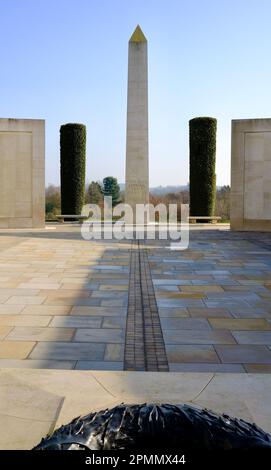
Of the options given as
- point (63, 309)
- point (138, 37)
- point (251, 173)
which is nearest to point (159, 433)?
point (63, 309)

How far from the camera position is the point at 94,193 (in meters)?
38.3

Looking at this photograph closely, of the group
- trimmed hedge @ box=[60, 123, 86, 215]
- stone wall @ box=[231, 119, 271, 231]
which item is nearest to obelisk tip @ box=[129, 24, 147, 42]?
trimmed hedge @ box=[60, 123, 86, 215]

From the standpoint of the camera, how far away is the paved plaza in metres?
3.73

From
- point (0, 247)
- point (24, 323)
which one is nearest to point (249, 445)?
point (24, 323)

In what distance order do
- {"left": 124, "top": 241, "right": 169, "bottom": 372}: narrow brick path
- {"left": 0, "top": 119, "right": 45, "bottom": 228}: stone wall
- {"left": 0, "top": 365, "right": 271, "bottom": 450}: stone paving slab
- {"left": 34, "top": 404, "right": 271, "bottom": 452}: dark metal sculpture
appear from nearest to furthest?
{"left": 34, "top": 404, "right": 271, "bottom": 452}: dark metal sculpture, {"left": 0, "top": 365, "right": 271, "bottom": 450}: stone paving slab, {"left": 124, "top": 241, "right": 169, "bottom": 372}: narrow brick path, {"left": 0, "top": 119, "right": 45, "bottom": 228}: stone wall

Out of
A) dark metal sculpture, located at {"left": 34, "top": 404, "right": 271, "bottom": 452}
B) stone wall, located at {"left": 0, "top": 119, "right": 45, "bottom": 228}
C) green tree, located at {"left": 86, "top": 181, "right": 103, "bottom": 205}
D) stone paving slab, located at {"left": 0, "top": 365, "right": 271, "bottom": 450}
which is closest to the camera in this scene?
dark metal sculpture, located at {"left": 34, "top": 404, "right": 271, "bottom": 452}

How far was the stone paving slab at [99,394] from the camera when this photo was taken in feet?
8.14

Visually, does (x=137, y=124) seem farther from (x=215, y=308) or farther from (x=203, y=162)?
(x=215, y=308)

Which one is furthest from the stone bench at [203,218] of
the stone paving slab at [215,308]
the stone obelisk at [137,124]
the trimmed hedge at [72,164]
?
the stone paving slab at [215,308]

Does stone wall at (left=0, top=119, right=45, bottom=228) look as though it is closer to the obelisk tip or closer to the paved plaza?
the obelisk tip

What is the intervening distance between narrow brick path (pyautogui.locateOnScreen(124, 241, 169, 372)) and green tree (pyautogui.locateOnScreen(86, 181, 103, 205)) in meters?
29.6
